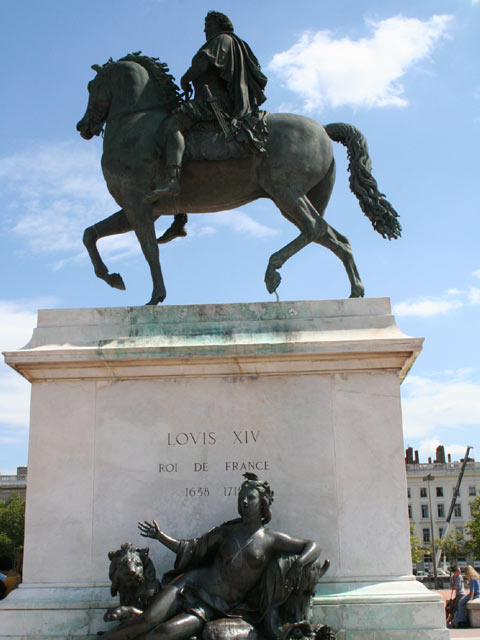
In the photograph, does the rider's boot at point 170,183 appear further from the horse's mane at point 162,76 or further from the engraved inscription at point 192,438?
the engraved inscription at point 192,438

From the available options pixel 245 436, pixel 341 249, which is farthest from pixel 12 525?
pixel 245 436

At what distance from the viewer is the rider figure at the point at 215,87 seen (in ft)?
30.0

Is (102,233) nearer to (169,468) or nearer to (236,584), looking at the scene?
(169,468)

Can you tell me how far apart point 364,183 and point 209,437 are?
12.6ft

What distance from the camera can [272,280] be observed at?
9.21m

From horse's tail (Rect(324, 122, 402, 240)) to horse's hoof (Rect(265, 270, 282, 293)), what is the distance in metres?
1.49

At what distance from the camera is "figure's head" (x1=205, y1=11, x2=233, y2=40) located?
10.2 metres

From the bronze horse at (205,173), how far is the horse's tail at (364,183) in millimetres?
12

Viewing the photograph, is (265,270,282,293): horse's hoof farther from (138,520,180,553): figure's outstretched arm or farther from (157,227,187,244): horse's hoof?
(138,520,180,553): figure's outstretched arm

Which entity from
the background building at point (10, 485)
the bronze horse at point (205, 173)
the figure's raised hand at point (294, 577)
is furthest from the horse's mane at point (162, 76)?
the background building at point (10, 485)

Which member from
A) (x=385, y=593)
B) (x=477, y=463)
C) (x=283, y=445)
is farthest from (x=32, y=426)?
(x=477, y=463)

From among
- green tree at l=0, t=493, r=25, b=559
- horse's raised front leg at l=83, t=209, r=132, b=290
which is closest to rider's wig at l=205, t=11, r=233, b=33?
horse's raised front leg at l=83, t=209, r=132, b=290

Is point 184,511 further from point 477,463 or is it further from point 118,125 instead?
point 477,463

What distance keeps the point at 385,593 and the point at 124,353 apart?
11.5 ft
